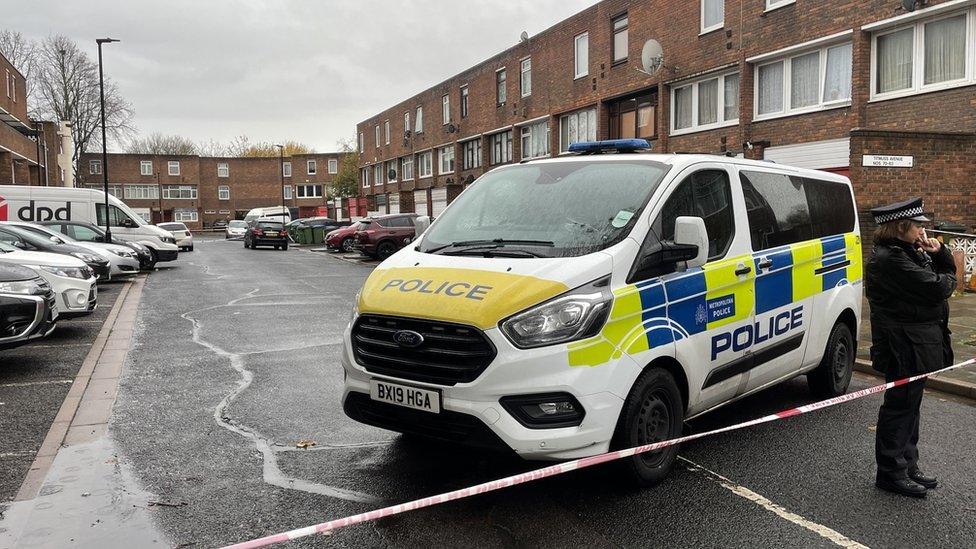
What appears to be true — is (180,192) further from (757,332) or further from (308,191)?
(757,332)

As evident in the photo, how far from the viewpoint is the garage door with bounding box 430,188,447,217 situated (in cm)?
4234

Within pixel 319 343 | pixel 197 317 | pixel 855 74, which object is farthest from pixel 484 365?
pixel 855 74

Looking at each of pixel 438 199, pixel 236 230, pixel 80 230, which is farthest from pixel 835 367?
pixel 236 230

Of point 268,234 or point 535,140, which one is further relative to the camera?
point 268,234

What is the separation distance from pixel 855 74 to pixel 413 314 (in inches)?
646

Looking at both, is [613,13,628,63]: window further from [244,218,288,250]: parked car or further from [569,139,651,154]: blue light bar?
[569,139,651,154]: blue light bar

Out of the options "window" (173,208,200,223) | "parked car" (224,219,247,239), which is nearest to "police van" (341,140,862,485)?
"parked car" (224,219,247,239)

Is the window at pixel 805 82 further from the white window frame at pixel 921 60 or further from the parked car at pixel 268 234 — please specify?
the parked car at pixel 268 234

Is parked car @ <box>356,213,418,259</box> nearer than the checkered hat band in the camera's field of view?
No

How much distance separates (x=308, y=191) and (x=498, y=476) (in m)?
83.6

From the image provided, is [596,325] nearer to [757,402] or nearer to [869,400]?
[757,402]

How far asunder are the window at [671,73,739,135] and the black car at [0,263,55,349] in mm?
18168

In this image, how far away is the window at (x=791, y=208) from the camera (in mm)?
5344

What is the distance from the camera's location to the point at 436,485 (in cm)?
441
